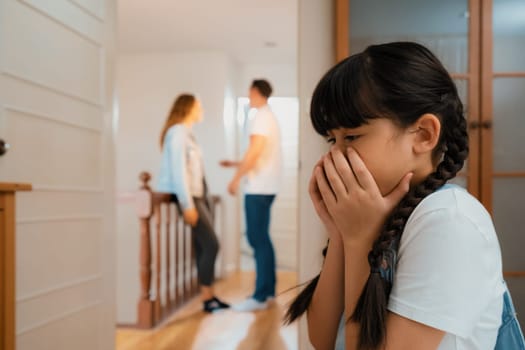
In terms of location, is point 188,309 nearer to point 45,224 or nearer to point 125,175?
point 45,224

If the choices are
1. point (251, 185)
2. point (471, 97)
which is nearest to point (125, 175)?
point (251, 185)

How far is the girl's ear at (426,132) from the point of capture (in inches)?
28.6

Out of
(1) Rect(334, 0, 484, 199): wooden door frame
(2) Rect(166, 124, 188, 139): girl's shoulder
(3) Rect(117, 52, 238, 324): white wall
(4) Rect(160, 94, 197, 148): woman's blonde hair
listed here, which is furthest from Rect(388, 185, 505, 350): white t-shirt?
(3) Rect(117, 52, 238, 324): white wall

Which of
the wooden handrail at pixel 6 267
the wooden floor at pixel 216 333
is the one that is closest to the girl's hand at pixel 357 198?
the wooden handrail at pixel 6 267

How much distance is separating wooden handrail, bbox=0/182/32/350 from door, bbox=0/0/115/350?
464 mm

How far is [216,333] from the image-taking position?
293 cm

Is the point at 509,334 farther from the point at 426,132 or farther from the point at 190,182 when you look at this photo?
the point at 190,182

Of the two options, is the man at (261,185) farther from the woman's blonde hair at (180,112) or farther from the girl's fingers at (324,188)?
the girl's fingers at (324,188)

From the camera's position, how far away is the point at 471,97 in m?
1.96

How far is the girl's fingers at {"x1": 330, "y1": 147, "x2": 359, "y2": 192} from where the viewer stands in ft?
2.36

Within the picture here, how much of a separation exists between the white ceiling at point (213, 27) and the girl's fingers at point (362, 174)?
138 inches

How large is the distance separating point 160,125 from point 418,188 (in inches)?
200

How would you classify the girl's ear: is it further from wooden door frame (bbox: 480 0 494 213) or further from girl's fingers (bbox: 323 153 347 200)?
wooden door frame (bbox: 480 0 494 213)

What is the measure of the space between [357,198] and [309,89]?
1.46m
